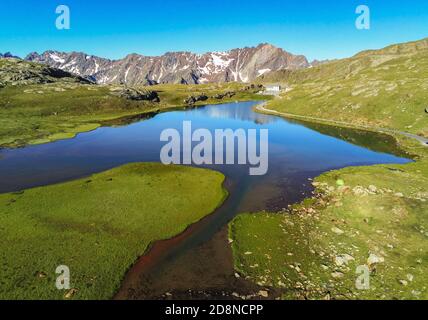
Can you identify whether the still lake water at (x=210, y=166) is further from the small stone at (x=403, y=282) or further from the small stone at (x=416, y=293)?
the small stone at (x=416, y=293)

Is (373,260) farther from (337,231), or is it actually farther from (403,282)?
(337,231)

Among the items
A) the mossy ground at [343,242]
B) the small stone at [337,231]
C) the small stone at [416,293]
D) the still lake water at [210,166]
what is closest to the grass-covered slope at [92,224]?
the still lake water at [210,166]

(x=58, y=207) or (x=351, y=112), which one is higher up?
(x=351, y=112)

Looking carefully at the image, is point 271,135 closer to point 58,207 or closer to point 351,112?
point 351,112

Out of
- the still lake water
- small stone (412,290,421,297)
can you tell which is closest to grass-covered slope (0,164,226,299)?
the still lake water

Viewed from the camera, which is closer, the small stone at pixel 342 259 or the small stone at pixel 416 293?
the small stone at pixel 416 293
